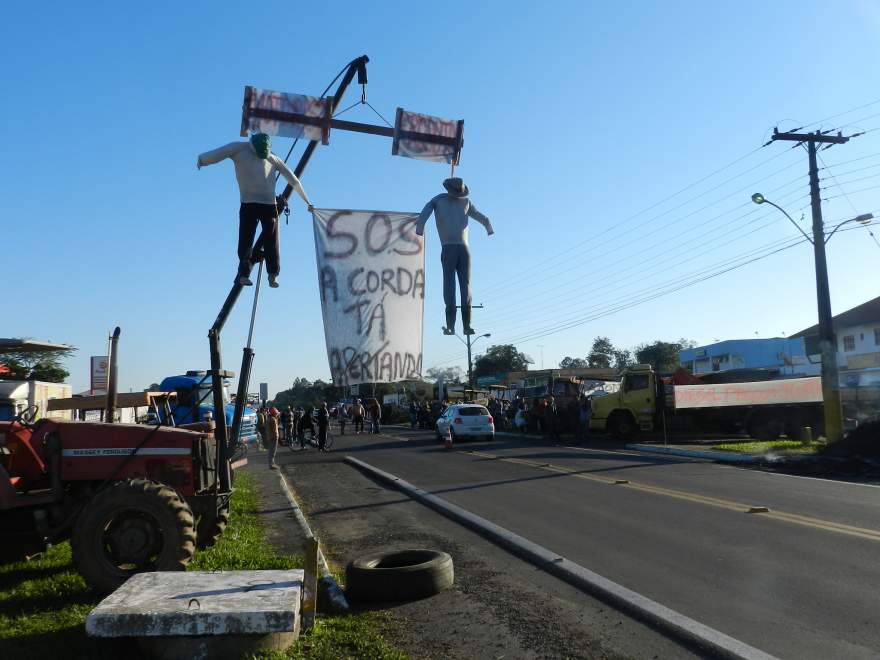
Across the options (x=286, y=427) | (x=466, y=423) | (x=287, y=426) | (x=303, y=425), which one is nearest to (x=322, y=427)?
(x=303, y=425)

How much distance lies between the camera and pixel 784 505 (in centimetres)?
1162

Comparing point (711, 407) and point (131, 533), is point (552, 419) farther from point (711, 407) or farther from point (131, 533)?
point (131, 533)

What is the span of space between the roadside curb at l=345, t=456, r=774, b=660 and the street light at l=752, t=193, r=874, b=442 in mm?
13964

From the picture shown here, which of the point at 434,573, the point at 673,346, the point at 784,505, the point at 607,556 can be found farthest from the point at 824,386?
the point at 673,346

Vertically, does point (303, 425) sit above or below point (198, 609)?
above

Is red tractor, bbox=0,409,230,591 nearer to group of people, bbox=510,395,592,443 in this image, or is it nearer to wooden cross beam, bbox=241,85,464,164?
Answer: wooden cross beam, bbox=241,85,464,164

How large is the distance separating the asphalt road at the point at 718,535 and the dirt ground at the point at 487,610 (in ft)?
2.15

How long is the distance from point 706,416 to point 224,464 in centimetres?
2313

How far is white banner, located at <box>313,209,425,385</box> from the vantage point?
4.81 m

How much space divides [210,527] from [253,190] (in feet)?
15.5

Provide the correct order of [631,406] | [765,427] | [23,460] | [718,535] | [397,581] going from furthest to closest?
[631,406] < [765,427] < [718,535] < [23,460] < [397,581]

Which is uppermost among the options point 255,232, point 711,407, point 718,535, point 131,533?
point 255,232

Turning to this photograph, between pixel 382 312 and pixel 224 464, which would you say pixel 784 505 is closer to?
pixel 224 464

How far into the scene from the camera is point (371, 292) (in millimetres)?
4895
